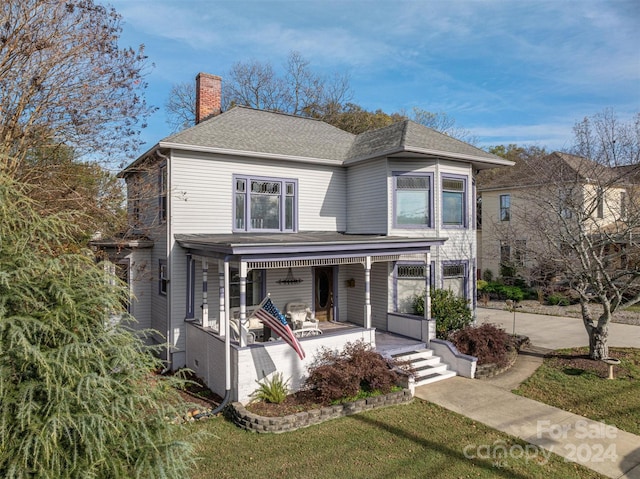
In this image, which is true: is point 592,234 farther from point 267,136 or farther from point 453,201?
point 267,136

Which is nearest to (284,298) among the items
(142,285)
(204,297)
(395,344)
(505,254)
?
(204,297)

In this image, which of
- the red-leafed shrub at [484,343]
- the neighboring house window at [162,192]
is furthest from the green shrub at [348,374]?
the neighboring house window at [162,192]

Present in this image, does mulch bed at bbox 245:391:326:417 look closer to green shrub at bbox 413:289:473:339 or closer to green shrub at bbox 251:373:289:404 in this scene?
green shrub at bbox 251:373:289:404

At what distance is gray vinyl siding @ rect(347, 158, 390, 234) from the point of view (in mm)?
12938

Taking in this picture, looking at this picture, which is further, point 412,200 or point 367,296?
point 412,200

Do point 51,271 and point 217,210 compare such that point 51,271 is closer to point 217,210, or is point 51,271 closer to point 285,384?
point 285,384

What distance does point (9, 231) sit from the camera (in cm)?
412

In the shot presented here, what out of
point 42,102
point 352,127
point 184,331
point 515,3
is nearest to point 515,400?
point 184,331

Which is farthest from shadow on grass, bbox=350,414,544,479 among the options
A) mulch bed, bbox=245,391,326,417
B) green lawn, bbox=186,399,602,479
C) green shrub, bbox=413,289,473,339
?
green shrub, bbox=413,289,473,339

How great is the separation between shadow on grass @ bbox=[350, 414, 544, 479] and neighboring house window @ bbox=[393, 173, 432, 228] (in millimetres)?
6777

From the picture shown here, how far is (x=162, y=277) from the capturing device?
39.5ft

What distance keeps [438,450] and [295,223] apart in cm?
834

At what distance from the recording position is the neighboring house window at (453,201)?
43.5 feet

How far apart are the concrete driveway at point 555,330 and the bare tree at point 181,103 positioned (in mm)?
26868
